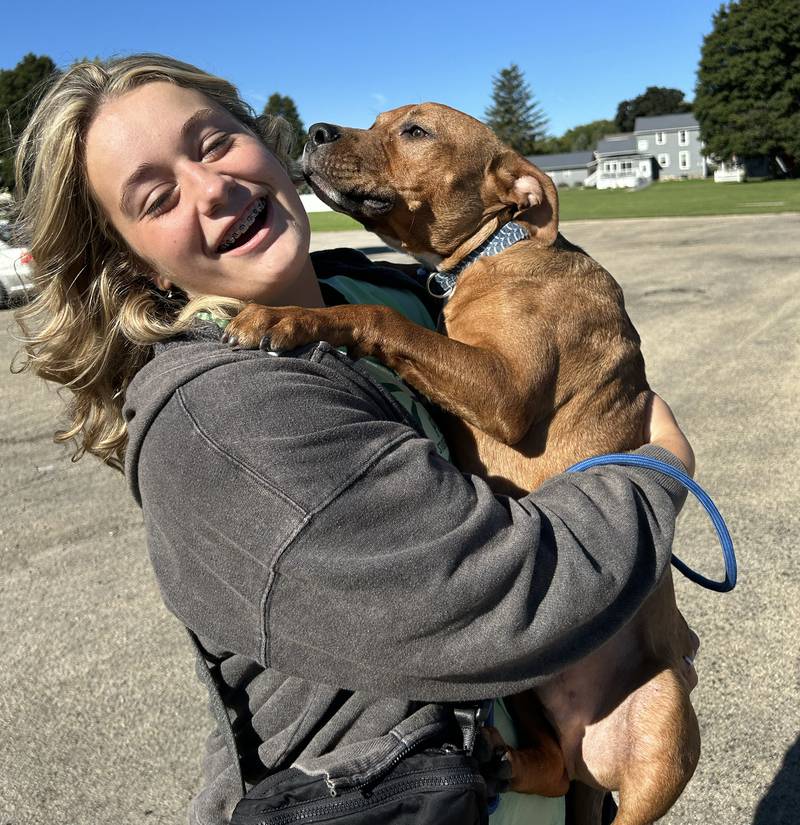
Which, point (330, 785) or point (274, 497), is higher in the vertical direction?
point (274, 497)

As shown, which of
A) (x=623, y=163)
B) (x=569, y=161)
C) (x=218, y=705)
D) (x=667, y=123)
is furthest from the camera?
(x=569, y=161)

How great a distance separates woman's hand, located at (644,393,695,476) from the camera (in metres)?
2.10

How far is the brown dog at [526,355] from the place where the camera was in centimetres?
220

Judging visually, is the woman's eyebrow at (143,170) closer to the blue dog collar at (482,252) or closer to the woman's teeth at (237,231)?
the woman's teeth at (237,231)

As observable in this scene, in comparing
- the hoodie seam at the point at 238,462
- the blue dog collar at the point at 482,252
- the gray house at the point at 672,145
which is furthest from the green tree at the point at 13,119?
the gray house at the point at 672,145

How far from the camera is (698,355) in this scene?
903cm

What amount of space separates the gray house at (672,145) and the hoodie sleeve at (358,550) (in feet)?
339

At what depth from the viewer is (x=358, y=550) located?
133 centimetres

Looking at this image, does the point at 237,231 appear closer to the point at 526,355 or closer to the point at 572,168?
the point at 526,355

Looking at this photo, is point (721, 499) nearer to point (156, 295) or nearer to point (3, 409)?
point (156, 295)

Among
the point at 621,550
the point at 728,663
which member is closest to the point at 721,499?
the point at 728,663

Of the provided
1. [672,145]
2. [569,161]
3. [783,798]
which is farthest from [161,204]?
[569,161]

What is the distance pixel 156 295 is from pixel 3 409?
7.37 metres

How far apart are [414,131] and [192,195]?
58.7 inches
